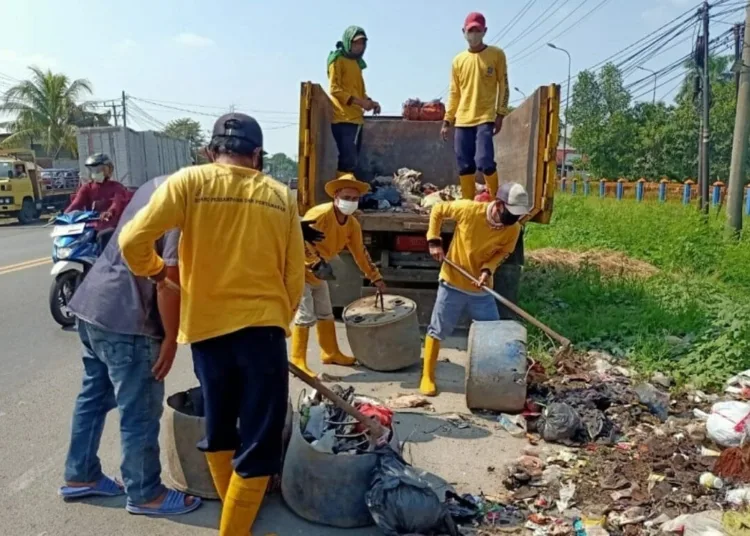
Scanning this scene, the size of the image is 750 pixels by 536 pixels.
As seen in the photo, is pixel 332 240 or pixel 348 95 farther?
pixel 348 95

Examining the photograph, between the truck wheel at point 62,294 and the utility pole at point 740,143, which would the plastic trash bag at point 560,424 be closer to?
the truck wheel at point 62,294

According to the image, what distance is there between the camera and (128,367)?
10.7ft

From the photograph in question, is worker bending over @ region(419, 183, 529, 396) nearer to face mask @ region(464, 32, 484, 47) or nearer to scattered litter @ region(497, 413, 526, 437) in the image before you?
scattered litter @ region(497, 413, 526, 437)

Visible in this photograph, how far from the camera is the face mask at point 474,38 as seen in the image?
6734 mm

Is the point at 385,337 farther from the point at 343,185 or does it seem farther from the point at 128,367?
the point at 128,367

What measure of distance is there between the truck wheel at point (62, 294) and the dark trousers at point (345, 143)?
302 centimetres

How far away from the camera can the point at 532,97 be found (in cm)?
653

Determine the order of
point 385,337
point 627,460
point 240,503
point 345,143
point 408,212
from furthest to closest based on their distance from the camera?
point 345,143 → point 408,212 → point 385,337 → point 627,460 → point 240,503

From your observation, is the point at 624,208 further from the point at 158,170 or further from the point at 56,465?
the point at 158,170

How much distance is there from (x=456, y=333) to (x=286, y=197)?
4.60 m

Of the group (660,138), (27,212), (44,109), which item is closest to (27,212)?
(27,212)

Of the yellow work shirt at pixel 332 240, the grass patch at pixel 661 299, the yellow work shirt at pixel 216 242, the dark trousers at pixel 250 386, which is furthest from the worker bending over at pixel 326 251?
the yellow work shirt at pixel 216 242

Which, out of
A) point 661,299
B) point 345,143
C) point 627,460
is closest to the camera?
point 627,460

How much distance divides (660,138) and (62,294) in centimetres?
3502
